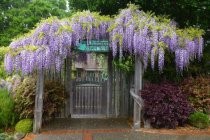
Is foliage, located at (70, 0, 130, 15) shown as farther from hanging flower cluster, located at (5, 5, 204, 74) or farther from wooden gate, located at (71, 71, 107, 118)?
wooden gate, located at (71, 71, 107, 118)

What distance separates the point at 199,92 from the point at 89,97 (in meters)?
3.99

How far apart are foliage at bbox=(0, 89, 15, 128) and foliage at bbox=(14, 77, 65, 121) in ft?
0.68

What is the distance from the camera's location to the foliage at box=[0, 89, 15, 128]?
1250cm

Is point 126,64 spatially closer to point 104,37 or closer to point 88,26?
point 104,37

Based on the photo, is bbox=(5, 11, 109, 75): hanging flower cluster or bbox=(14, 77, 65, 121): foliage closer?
bbox=(5, 11, 109, 75): hanging flower cluster

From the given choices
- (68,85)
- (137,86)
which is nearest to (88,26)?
(137,86)

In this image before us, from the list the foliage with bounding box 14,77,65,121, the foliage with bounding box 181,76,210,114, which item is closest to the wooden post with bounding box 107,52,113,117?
the foliage with bounding box 14,77,65,121

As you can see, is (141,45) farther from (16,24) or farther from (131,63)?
(16,24)

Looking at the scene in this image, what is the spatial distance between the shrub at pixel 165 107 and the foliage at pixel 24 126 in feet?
10.8

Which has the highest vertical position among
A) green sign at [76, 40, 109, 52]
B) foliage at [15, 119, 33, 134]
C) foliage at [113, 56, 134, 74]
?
green sign at [76, 40, 109, 52]

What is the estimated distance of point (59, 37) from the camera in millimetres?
11789

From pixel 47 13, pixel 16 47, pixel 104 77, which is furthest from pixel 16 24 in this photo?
pixel 16 47

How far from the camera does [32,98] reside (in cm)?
1282

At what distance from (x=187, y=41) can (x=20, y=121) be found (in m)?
5.25
